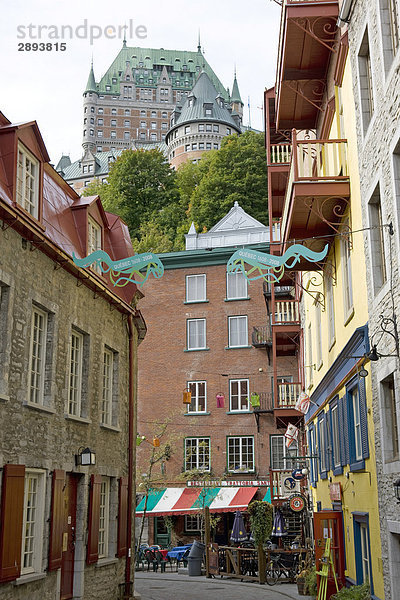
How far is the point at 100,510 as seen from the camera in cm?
1645

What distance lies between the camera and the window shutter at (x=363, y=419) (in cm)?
1185

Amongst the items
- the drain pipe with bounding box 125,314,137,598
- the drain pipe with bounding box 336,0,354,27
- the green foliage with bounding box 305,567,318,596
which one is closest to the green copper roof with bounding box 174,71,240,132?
the drain pipe with bounding box 125,314,137,598

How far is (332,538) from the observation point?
580 inches

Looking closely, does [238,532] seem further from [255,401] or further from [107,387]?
[107,387]

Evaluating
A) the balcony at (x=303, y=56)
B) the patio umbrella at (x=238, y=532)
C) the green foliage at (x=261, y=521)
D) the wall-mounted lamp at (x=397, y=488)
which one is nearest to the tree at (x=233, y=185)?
the patio umbrella at (x=238, y=532)

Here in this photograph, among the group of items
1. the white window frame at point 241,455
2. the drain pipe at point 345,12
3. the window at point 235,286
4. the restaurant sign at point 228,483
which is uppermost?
the window at point 235,286

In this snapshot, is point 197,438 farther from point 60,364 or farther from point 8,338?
point 8,338

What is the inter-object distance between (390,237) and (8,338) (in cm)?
626

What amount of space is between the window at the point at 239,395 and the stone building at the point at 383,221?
924 inches

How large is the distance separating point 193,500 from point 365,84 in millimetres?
24541

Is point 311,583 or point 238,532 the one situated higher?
point 238,532

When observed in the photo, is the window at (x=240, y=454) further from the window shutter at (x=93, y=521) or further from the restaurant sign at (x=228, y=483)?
the window shutter at (x=93, y=521)

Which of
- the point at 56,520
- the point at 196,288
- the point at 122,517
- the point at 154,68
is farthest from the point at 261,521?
the point at 154,68

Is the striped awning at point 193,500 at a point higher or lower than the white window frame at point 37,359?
lower
